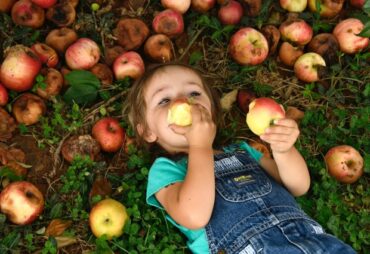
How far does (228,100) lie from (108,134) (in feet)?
2.47

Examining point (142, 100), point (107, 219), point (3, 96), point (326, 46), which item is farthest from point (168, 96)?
point (326, 46)

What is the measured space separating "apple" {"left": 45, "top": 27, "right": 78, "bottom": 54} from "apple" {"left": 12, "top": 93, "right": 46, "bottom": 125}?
0.35m

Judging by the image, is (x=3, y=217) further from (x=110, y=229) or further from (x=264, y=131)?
(x=264, y=131)

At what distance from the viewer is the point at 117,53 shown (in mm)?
3016

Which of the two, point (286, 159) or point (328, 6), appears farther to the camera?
point (328, 6)

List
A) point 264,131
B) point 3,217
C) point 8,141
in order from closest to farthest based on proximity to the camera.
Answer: point 264,131 < point 3,217 < point 8,141

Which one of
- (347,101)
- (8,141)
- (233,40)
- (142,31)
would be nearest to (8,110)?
(8,141)

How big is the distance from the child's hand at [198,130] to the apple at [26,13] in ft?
4.21

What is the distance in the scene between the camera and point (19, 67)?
8.96 ft

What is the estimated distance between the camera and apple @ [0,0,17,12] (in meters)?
2.98

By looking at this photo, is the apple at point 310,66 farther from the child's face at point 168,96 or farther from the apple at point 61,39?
the apple at point 61,39

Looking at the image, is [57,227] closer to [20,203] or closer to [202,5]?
[20,203]

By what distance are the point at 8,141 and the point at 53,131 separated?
0.24 meters

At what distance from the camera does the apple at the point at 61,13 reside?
2988mm
